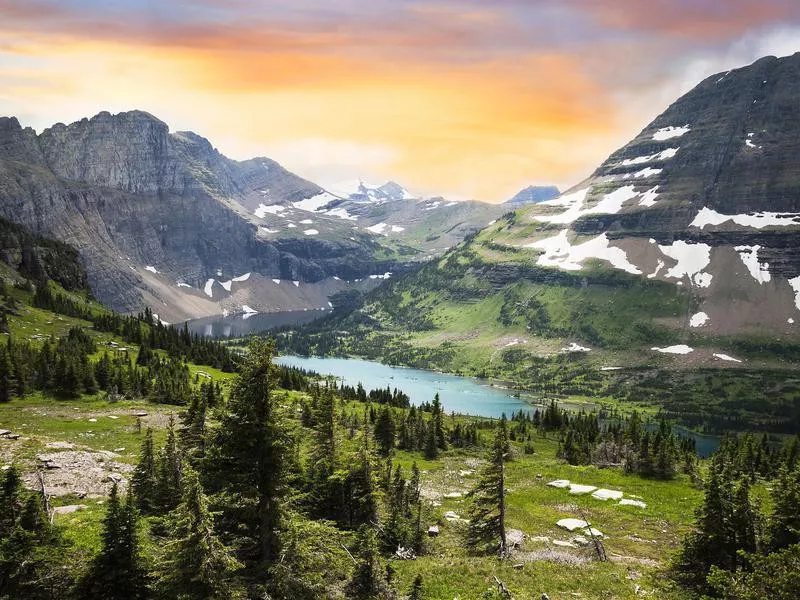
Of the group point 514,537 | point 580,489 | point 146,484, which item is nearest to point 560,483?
point 580,489

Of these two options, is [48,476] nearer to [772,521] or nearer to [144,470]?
[144,470]

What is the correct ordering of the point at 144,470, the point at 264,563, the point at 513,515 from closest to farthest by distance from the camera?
the point at 264,563 < the point at 144,470 < the point at 513,515

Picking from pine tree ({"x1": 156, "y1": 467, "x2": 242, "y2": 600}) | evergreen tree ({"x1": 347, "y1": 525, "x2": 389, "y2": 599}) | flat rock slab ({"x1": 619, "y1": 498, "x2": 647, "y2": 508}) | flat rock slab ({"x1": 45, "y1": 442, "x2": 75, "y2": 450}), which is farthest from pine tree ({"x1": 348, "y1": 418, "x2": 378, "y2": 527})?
flat rock slab ({"x1": 45, "y1": 442, "x2": 75, "y2": 450})

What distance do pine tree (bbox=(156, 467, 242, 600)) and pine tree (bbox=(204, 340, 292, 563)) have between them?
1.80 m

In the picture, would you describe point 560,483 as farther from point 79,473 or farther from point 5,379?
point 5,379

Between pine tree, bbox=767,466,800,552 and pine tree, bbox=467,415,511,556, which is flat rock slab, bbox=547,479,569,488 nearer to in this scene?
pine tree, bbox=467,415,511,556

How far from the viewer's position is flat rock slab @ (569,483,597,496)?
197 feet

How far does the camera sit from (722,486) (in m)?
30.0

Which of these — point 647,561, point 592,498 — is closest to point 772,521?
point 647,561

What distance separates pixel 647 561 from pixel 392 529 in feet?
60.3

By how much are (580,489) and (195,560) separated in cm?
5273

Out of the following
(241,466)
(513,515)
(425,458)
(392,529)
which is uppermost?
(241,466)

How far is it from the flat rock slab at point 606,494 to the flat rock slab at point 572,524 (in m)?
9.81

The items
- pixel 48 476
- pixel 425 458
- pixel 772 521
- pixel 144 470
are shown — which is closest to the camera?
pixel 772 521
